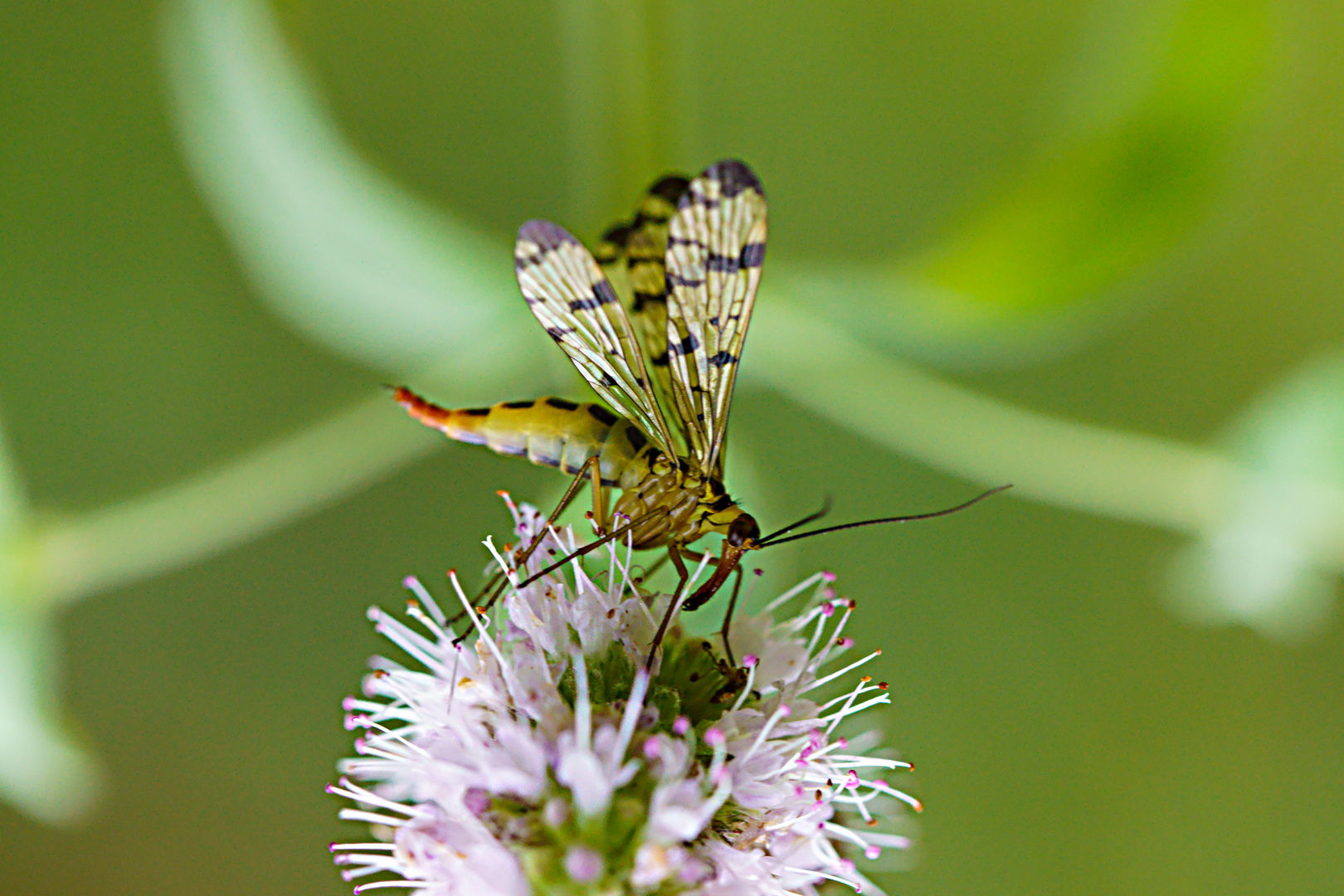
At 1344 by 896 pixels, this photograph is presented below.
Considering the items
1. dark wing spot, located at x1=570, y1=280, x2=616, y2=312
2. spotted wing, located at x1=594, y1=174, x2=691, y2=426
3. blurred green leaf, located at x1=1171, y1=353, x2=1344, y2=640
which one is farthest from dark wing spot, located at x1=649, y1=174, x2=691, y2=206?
blurred green leaf, located at x1=1171, y1=353, x2=1344, y2=640

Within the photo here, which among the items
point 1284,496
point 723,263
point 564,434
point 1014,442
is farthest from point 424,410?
point 1284,496

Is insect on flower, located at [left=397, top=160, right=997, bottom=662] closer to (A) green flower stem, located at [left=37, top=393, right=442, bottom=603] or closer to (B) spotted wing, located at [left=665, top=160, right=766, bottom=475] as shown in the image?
(B) spotted wing, located at [left=665, top=160, right=766, bottom=475]

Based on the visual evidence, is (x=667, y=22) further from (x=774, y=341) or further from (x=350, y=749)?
(x=350, y=749)

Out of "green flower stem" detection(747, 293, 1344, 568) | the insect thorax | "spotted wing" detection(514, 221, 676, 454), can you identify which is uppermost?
"green flower stem" detection(747, 293, 1344, 568)

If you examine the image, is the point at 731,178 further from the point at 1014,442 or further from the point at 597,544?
the point at 1014,442

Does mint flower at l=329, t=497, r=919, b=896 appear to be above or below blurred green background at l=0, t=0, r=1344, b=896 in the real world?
below

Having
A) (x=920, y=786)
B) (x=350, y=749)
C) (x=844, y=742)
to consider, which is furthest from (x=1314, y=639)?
(x=350, y=749)

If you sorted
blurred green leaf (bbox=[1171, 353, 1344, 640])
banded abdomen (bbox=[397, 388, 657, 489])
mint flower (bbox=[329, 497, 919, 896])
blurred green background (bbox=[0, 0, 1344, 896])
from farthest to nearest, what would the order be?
blurred green background (bbox=[0, 0, 1344, 896]) → blurred green leaf (bbox=[1171, 353, 1344, 640]) → banded abdomen (bbox=[397, 388, 657, 489]) → mint flower (bbox=[329, 497, 919, 896])
